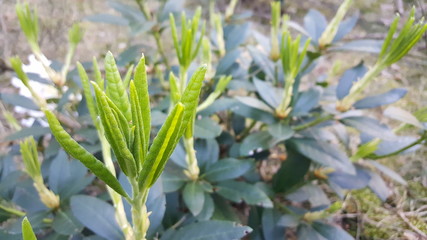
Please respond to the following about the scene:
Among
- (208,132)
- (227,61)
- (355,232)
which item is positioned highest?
(227,61)

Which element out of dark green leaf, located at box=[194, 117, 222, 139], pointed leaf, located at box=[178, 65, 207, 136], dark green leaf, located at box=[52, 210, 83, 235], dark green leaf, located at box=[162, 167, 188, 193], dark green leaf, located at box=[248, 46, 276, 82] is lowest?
dark green leaf, located at box=[52, 210, 83, 235]

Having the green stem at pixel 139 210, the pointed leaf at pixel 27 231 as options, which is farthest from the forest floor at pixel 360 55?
the pointed leaf at pixel 27 231

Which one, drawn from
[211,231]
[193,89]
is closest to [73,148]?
[193,89]

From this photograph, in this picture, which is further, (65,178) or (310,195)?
(310,195)

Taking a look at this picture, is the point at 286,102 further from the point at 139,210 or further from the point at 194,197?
the point at 139,210

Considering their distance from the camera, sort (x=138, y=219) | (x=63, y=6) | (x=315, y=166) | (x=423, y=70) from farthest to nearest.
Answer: (x=63, y=6), (x=423, y=70), (x=315, y=166), (x=138, y=219)

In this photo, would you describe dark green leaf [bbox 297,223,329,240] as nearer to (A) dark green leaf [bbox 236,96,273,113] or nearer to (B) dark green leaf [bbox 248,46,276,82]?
(A) dark green leaf [bbox 236,96,273,113]

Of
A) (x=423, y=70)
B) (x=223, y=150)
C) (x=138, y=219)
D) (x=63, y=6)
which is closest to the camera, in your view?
(x=138, y=219)

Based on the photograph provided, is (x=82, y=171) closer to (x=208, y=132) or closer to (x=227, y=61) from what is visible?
(x=208, y=132)

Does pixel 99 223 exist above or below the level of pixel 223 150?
above

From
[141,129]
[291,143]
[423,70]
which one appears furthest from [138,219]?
[423,70]

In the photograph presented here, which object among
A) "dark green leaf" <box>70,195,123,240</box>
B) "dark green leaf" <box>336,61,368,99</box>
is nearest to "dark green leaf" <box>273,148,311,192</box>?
"dark green leaf" <box>336,61,368,99</box>
